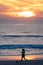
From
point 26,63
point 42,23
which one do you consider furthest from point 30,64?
point 42,23

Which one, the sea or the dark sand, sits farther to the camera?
the sea

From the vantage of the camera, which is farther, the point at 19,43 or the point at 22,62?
the point at 19,43

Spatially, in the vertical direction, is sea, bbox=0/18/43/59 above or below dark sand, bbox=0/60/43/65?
above

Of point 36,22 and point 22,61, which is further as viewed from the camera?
point 36,22

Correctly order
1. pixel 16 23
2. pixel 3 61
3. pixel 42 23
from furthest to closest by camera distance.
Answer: pixel 16 23 < pixel 42 23 < pixel 3 61

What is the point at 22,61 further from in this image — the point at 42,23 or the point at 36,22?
the point at 36,22

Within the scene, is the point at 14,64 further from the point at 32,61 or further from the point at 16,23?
the point at 16,23

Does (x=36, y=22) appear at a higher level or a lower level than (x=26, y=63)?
higher

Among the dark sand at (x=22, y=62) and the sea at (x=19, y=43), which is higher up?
the sea at (x=19, y=43)

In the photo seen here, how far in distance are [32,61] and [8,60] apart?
46.9 inches

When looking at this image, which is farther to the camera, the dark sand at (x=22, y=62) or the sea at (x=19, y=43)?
the sea at (x=19, y=43)

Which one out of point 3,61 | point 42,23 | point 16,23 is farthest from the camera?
point 16,23

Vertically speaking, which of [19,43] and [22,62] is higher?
[19,43]

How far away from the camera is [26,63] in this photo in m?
11.5
